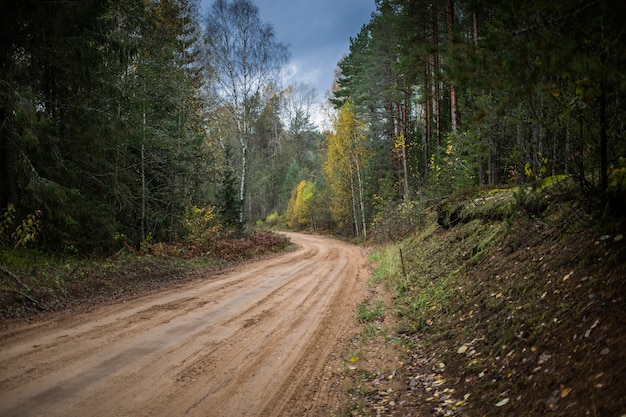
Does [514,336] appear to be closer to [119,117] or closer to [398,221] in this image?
[119,117]

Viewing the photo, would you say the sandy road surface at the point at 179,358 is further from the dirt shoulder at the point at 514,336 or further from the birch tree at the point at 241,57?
the birch tree at the point at 241,57

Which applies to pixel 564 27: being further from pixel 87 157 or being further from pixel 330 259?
pixel 330 259

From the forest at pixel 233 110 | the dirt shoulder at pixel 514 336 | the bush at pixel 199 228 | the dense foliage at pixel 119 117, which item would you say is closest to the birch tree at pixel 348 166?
the forest at pixel 233 110

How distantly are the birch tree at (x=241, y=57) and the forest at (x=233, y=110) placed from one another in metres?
0.07

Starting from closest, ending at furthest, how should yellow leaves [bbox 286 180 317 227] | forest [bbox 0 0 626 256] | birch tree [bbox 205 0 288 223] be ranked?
forest [bbox 0 0 626 256], birch tree [bbox 205 0 288 223], yellow leaves [bbox 286 180 317 227]

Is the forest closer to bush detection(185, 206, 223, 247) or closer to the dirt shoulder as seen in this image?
bush detection(185, 206, 223, 247)

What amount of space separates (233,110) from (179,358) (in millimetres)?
Answer: 16963

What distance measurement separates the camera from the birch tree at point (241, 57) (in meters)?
18.8

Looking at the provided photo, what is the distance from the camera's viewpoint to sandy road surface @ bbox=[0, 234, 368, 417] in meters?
3.80

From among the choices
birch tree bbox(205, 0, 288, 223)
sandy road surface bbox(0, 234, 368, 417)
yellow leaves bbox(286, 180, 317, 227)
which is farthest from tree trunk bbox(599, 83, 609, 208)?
yellow leaves bbox(286, 180, 317, 227)

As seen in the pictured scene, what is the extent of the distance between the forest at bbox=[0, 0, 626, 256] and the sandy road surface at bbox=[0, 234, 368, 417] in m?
3.67

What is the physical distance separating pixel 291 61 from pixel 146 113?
32.6ft

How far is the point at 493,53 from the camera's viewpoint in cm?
294

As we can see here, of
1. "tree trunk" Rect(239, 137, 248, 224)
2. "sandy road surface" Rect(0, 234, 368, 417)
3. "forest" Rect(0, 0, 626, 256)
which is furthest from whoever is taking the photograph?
"tree trunk" Rect(239, 137, 248, 224)
